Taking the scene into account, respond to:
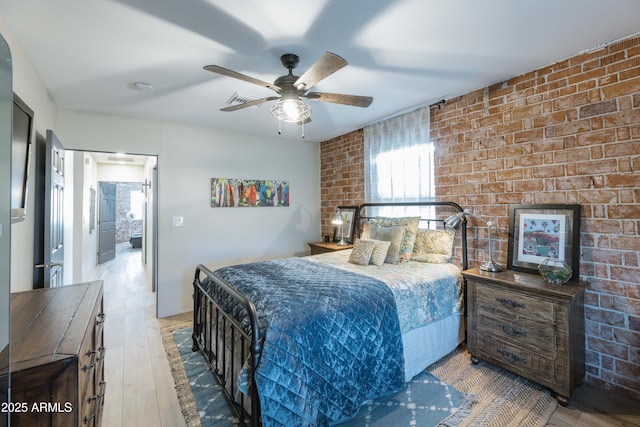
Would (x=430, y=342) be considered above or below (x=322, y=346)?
below

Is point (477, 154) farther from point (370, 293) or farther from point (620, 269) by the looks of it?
point (370, 293)

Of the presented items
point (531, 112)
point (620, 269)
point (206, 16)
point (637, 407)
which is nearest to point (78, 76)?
point (206, 16)

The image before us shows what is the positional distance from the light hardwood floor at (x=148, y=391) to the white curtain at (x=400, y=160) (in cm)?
203

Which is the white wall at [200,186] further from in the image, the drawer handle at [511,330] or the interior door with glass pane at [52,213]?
the drawer handle at [511,330]

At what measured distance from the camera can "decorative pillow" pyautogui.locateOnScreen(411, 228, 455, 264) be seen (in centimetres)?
280

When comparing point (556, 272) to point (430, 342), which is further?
point (430, 342)

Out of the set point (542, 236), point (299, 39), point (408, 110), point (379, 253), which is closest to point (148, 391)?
point (379, 253)

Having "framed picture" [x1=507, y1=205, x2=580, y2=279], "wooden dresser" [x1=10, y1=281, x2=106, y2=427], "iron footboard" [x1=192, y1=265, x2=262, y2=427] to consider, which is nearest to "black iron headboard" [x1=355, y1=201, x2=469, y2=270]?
"framed picture" [x1=507, y1=205, x2=580, y2=279]

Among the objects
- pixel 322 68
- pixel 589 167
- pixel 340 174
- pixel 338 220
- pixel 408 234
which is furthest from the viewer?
pixel 340 174

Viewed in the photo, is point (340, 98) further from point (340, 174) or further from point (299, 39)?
point (340, 174)

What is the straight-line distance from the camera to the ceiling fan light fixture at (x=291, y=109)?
1995 millimetres

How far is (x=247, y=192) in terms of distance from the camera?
413 centimetres

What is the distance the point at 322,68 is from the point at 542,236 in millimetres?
2150

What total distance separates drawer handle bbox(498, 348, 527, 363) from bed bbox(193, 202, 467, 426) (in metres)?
0.42
